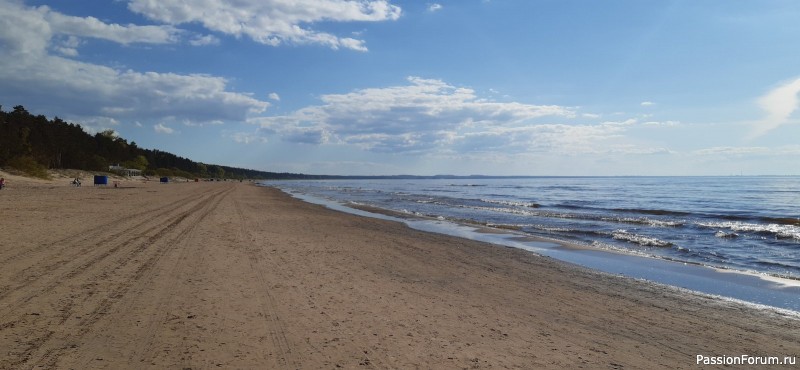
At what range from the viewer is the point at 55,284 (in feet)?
22.4

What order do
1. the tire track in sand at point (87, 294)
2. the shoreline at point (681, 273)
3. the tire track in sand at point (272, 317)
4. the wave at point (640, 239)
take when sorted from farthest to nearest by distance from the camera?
the wave at point (640, 239) → the shoreline at point (681, 273) → the tire track in sand at point (272, 317) → the tire track in sand at point (87, 294)

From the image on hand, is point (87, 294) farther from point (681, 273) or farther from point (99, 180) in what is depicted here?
point (99, 180)

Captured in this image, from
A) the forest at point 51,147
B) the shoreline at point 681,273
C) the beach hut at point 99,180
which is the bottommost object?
the shoreline at point 681,273

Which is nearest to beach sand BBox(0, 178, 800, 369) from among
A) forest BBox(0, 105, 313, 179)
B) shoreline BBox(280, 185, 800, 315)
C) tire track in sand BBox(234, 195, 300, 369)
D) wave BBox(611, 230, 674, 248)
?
tire track in sand BBox(234, 195, 300, 369)

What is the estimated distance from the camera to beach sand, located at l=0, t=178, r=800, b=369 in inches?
183

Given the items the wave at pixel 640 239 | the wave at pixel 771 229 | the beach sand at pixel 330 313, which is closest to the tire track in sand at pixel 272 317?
the beach sand at pixel 330 313

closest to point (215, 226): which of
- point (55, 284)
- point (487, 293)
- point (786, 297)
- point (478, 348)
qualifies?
point (55, 284)

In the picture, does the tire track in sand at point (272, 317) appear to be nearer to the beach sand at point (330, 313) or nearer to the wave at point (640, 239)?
the beach sand at point (330, 313)

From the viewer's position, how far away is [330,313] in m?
6.15

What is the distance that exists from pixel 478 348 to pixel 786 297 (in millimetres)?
7897

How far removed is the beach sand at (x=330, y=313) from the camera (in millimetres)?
4641

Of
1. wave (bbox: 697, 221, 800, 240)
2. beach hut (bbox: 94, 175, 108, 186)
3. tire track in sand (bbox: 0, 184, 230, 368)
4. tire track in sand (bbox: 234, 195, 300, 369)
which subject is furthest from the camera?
beach hut (bbox: 94, 175, 108, 186)

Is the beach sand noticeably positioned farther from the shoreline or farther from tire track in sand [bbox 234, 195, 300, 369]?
the shoreline

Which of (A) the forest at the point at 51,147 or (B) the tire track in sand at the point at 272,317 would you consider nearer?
(B) the tire track in sand at the point at 272,317
